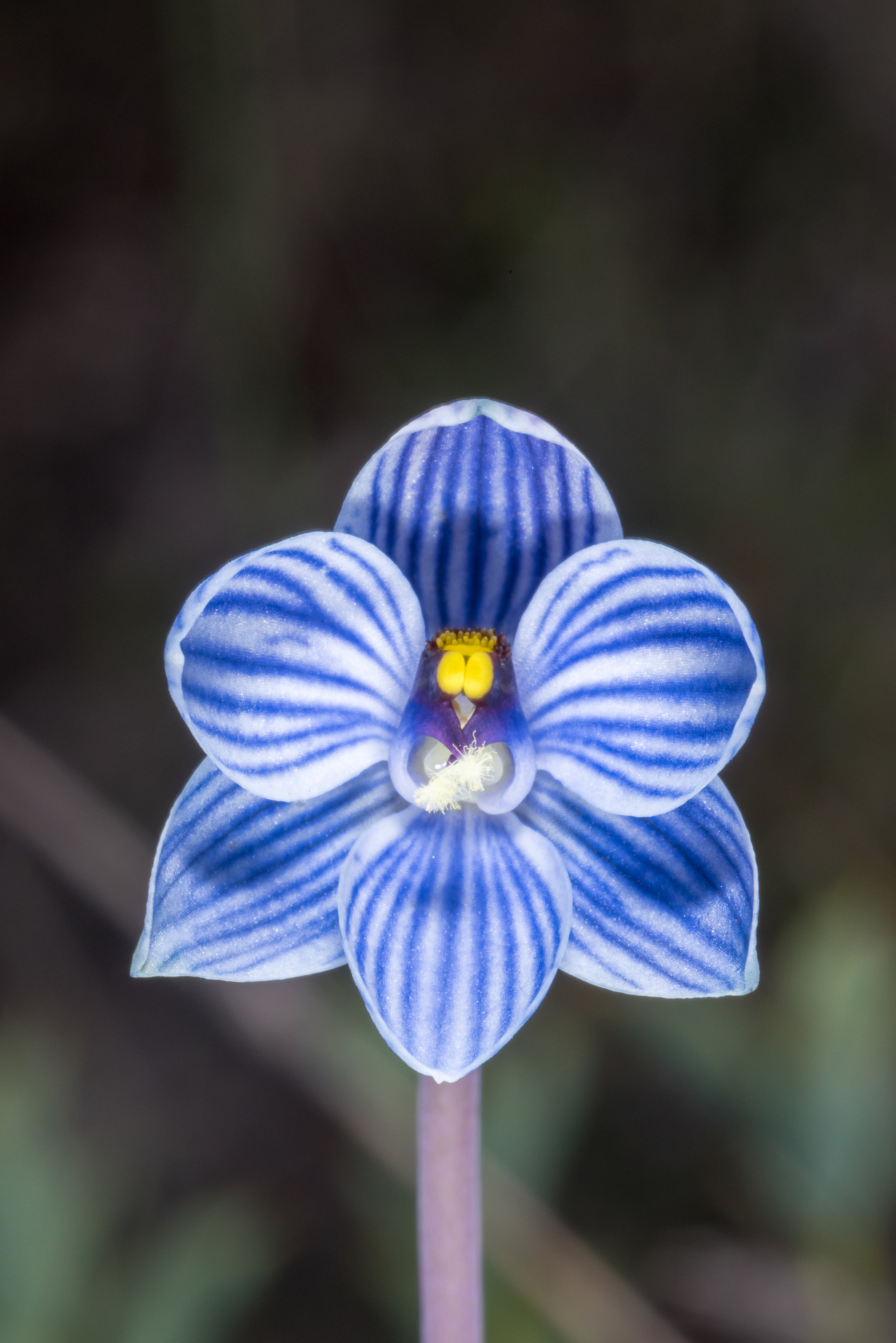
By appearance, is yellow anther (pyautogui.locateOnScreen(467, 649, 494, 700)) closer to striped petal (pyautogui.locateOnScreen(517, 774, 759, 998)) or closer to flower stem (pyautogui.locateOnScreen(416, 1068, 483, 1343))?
striped petal (pyautogui.locateOnScreen(517, 774, 759, 998))

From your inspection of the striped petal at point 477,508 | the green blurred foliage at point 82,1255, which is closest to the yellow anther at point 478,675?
the striped petal at point 477,508

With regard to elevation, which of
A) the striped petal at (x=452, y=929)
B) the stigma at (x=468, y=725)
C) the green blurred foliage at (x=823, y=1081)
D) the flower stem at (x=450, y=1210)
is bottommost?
the green blurred foliage at (x=823, y=1081)

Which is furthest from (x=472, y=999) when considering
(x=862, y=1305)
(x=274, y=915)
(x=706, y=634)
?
Result: (x=862, y=1305)

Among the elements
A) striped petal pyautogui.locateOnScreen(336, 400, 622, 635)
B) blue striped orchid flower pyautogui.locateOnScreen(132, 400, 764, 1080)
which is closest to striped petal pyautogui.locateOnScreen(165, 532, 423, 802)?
blue striped orchid flower pyautogui.locateOnScreen(132, 400, 764, 1080)

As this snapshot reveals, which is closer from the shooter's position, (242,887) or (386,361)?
(242,887)

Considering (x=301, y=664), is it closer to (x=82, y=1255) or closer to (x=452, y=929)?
(x=452, y=929)

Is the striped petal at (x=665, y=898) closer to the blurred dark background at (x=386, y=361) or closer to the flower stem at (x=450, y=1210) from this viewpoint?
the flower stem at (x=450, y=1210)

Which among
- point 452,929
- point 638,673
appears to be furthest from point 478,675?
point 452,929
